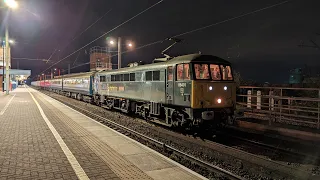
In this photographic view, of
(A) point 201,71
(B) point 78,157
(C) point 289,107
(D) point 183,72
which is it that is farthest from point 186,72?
(C) point 289,107

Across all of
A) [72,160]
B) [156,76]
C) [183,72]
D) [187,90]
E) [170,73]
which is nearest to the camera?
[72,160]

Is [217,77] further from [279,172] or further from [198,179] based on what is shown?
[198,179]

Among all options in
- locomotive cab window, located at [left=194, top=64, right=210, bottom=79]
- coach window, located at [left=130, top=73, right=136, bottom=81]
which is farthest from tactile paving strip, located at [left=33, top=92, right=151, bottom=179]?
coach window, located at [left=130, top=73, right=136, bottom=81]

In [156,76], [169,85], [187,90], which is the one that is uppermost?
[156,76]

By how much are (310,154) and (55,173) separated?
727cm

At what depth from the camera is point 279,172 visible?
22.0ft

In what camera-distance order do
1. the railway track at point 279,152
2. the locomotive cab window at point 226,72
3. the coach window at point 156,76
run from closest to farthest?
1. the railway track at point 279,152
2. the locomotive cab window at point 226,72
3. the coach window at point 156,76

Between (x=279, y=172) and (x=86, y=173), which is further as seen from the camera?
(x=279, y=172)

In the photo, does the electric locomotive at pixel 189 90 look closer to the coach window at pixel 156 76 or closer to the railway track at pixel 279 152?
the coach window at pixel 156 76

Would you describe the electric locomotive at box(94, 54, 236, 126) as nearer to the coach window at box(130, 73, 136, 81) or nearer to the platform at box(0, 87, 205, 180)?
the coach window at box(130, 73, 136, 81)

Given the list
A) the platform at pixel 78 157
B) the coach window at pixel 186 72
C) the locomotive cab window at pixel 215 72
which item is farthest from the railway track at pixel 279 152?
the platform at pixel 78 157

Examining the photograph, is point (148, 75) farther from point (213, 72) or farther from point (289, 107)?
point (289, 107)

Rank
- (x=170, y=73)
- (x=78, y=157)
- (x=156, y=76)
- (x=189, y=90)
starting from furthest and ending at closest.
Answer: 1. (x=156, y=76)
2. (x=170, y=73)
3. (x=189, y=90)
4. (x=78, y=157)

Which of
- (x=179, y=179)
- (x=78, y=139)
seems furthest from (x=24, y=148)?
(x=179, y=179)
